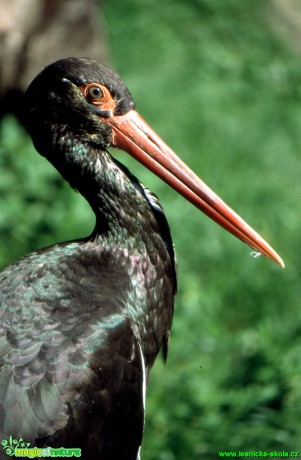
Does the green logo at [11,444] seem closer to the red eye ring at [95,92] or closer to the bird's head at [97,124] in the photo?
the bird's head at [97,124]

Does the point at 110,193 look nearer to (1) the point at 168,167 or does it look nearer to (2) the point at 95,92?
(1) the point at 168,167

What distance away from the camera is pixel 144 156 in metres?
3.00

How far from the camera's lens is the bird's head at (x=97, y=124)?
9.44ft

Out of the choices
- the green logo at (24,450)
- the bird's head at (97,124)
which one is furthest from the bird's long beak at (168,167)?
the green logo at (24,450)

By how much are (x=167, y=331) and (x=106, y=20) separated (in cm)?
391

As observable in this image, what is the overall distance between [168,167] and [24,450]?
95 cm

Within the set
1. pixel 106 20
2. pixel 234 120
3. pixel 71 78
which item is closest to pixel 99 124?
A: pixel 71 78

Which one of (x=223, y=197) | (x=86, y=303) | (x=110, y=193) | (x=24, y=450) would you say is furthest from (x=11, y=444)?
(x=223, y=197)

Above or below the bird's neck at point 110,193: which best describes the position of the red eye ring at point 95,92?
above

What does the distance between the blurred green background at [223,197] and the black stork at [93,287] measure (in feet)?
2.48

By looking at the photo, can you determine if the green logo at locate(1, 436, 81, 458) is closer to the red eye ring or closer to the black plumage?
the black plumage

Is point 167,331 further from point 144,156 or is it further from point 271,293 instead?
point 271,293

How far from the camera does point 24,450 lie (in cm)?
258

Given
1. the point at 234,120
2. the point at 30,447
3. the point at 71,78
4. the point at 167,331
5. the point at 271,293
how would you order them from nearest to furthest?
the point at 30,447 → the point at 71,78 → the point at 167,331 → the point at 271,293 → the point at 234,120
